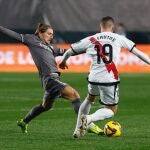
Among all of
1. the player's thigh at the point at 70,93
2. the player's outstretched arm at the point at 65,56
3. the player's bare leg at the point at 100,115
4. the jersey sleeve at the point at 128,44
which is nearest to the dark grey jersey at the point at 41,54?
the player's thigh at the point at 70,93

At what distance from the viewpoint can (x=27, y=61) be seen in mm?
31656

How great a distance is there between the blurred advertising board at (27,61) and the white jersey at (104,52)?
1854 cm

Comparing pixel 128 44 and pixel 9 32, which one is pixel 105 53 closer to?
pixel 128 44

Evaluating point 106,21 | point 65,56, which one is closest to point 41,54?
point 65,56

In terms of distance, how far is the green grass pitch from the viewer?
1188 centimetres

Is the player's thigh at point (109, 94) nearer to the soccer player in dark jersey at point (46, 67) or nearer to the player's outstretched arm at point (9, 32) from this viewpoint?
the soccer player in dark jersey at point (46, 67)

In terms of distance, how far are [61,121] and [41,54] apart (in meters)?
2.22

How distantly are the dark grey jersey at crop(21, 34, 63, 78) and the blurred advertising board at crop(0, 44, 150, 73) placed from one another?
17514 millimetres

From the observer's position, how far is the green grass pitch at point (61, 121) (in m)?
11.9

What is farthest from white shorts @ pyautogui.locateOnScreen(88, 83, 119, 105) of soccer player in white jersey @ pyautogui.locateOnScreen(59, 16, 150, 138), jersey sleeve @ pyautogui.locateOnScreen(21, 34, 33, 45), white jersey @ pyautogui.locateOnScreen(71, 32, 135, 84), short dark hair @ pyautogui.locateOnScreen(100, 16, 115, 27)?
jersey sleeve @ pyautogui.locateOnScreen(21, 34, 33, 45)

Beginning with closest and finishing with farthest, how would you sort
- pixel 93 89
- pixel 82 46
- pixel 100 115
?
pixel 100 115 → pixel 82 46 → pixel 93 89

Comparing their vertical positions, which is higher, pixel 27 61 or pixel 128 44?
pixel 27 61

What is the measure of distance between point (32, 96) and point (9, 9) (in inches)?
514

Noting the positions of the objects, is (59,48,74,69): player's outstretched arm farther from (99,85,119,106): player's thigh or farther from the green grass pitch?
the green grass pitch
